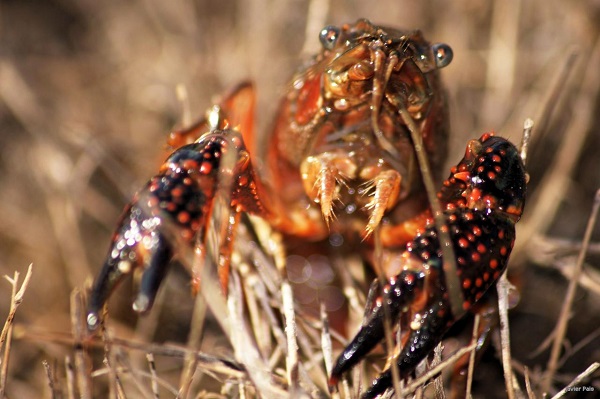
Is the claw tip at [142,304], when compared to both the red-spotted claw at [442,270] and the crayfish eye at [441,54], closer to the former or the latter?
the red-spotted claw at [442,270]

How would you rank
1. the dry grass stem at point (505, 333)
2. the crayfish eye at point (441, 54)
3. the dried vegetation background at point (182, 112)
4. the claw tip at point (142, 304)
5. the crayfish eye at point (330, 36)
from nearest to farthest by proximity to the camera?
1. the claw tip at point (142, 304)
2. the dry grass stem at point (505, 333)
3. the crayfish eye at point (441, 54)
4. the crayfish eye at point (330, 36)
5. the dried vegetation background at point (182, 112)

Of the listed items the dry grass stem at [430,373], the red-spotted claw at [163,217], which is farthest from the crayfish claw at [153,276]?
the dry grass stem at [430,373]

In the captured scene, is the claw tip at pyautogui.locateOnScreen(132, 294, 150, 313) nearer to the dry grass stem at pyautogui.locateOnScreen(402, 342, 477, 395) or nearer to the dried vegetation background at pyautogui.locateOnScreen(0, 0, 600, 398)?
the dry grass stem at pyautogui.locateOnScreen(402, 342, 477, 395)

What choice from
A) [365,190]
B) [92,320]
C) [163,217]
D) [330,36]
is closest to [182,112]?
[330,36]

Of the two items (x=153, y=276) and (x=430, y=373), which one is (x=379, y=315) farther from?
(x=153, y=276)

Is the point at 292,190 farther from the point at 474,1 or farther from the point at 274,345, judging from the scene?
the point at 474,1

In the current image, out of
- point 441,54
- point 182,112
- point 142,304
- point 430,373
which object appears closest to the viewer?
point 142,304

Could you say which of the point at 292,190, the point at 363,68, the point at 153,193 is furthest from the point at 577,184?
the point at 153,193
